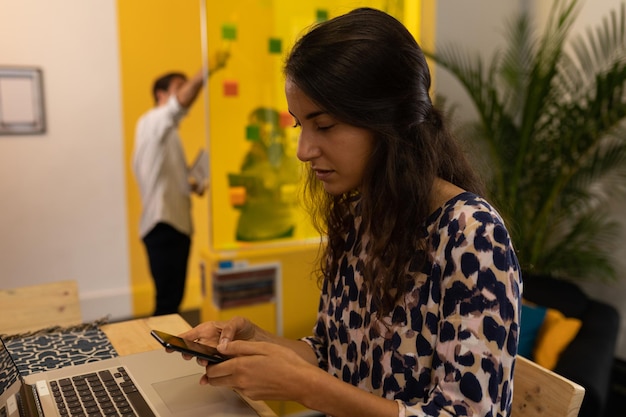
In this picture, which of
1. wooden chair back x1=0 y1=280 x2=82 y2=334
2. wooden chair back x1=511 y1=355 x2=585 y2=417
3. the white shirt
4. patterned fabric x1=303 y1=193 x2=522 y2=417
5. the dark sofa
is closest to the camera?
patterned fabric x1=303 y1=193 x2=522 y2=417

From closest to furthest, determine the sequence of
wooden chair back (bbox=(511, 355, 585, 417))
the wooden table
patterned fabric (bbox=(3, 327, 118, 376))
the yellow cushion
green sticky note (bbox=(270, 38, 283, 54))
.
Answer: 1. wooden chair back (bbox=(511, 355, 585, 417))
2. patterned fabric (bbox=(3, 327, 118, 376))
3. the wooden table
4. the yellow cushion
5. green sticky note (bbox=(270, 38, 283, 54))

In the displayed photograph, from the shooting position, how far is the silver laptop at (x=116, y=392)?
97 cm

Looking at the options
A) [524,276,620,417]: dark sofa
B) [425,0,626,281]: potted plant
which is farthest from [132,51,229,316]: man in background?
[524,276,620,417]: dark sofa

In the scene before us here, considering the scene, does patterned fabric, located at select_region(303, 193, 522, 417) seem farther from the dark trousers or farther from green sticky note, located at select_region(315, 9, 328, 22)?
the dark trousers

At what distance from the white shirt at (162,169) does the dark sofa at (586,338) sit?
78.9 inches

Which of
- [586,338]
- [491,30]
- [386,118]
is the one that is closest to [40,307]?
[386,118]

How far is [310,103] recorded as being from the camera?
3.23 feet

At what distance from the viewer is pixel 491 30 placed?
328 centimetres

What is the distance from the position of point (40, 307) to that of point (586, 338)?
79.1 inches

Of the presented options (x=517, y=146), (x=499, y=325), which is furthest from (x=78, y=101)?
(x=499, y=325)

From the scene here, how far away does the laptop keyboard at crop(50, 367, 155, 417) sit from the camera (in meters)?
0.98

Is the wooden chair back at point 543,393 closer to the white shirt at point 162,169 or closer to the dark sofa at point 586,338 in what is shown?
the dark sofa at point 586,338

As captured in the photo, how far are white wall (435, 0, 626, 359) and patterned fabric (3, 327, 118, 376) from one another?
239 cm

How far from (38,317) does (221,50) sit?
1291 mm
